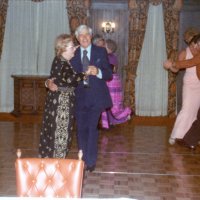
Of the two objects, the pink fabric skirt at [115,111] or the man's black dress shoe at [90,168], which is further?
the pink fabric skirt at [115,111]

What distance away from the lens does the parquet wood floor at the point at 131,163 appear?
414 cm

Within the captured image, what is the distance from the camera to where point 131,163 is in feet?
16.8

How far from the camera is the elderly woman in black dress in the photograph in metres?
3.98

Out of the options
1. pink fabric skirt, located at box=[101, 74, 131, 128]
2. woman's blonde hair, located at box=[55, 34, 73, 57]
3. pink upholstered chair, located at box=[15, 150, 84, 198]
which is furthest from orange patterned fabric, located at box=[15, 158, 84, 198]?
pink fabric skirt, located at box=[101, 74, 131, 128]

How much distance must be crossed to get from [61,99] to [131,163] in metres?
1.55

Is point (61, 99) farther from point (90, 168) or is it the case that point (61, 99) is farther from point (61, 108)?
point (90, 168)

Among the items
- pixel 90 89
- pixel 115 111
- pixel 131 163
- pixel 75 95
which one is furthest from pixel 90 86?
pixel 115 111

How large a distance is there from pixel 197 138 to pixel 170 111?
2931 mm

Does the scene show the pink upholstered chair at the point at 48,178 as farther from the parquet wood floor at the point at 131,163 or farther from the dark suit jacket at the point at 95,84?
the dark suit jacket at the point at 95,84

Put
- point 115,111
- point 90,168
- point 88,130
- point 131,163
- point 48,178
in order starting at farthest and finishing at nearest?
point 115,111 < point 131,163 < point 90,168 < point 88,130 < point 48,178

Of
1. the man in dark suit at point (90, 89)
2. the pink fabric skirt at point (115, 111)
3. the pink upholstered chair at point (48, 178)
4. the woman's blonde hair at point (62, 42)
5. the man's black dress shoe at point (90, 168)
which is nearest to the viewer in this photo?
the pink upholstered chair at point (48, 178)

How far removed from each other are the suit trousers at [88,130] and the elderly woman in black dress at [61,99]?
42 centimetres

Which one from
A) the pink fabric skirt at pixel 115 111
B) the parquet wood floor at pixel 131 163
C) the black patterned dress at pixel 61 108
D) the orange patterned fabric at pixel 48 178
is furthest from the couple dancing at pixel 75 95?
the pink fabric skirt at pixel 115 111

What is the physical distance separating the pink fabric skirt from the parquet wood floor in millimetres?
151
